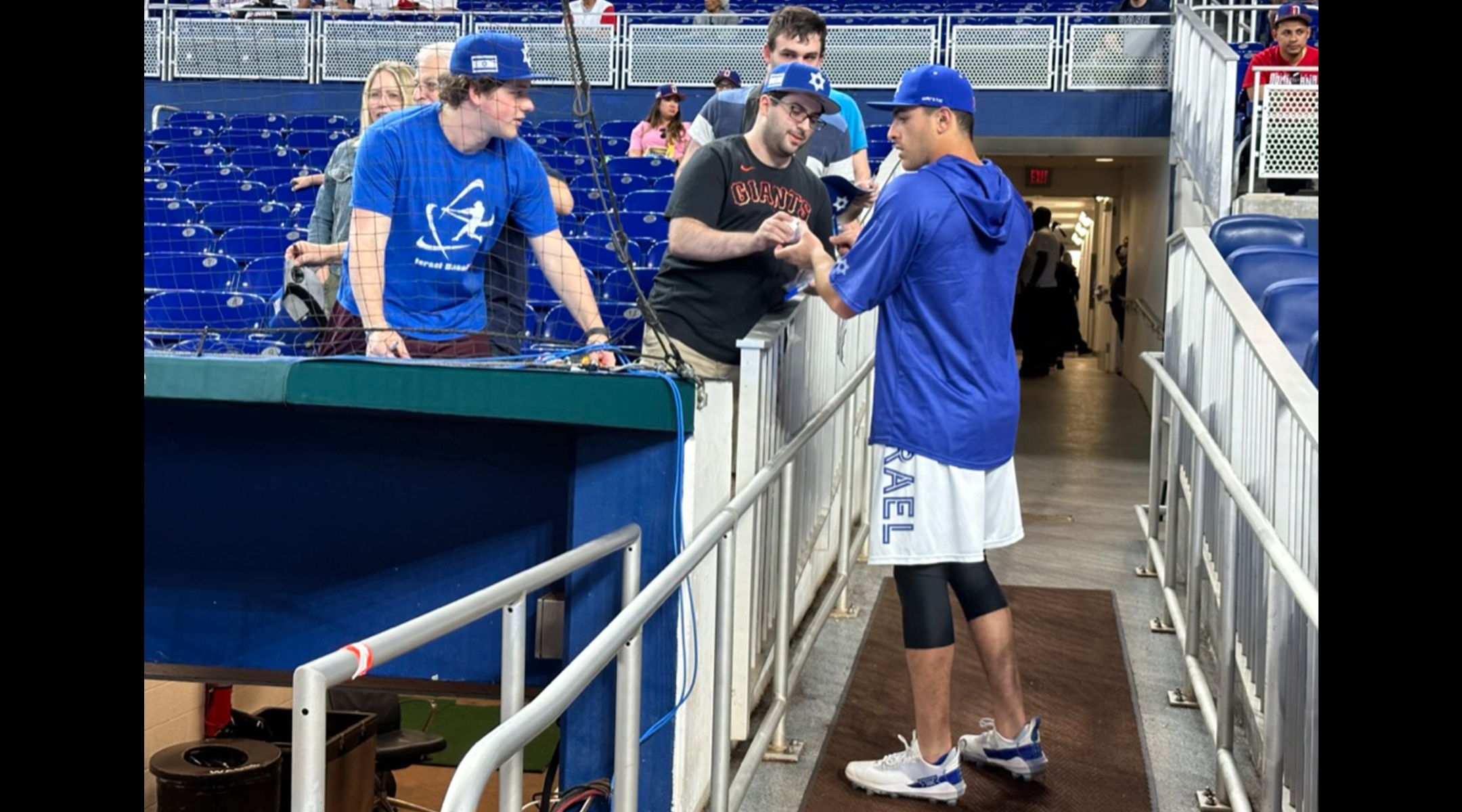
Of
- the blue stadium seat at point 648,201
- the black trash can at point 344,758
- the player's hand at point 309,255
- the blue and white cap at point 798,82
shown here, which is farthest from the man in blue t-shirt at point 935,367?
the blue stadium seat at point 648,201

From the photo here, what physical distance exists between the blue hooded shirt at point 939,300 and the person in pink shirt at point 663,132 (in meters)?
6.08

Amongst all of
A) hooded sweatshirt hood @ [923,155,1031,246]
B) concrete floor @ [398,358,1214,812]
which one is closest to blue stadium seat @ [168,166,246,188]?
concrete floor @ [398,358,1214,812]

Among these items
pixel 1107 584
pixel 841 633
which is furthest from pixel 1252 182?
pixel 841 633

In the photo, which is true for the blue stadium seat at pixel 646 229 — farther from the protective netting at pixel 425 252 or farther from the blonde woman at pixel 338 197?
the blonde woman at pixel 338 197

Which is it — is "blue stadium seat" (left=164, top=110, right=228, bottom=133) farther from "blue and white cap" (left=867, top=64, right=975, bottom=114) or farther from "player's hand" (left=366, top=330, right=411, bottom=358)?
"blue and white cap" (left=867, top=64, right=975, bottom=114)

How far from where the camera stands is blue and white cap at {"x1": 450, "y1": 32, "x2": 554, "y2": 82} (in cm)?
391

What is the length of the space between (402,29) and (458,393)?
12053 mm

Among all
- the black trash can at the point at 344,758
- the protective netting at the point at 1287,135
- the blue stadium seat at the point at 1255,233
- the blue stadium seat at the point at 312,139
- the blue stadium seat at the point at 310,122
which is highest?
the blue stadium seat at the point at 310,122

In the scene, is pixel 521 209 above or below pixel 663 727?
above

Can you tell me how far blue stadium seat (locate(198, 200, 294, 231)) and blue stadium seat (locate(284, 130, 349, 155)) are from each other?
1.87 m

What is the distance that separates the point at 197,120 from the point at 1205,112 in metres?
7.96

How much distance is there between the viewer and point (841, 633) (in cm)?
566

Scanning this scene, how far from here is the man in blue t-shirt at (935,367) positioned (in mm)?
3965

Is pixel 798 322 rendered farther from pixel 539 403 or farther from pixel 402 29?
pixel 402 29
